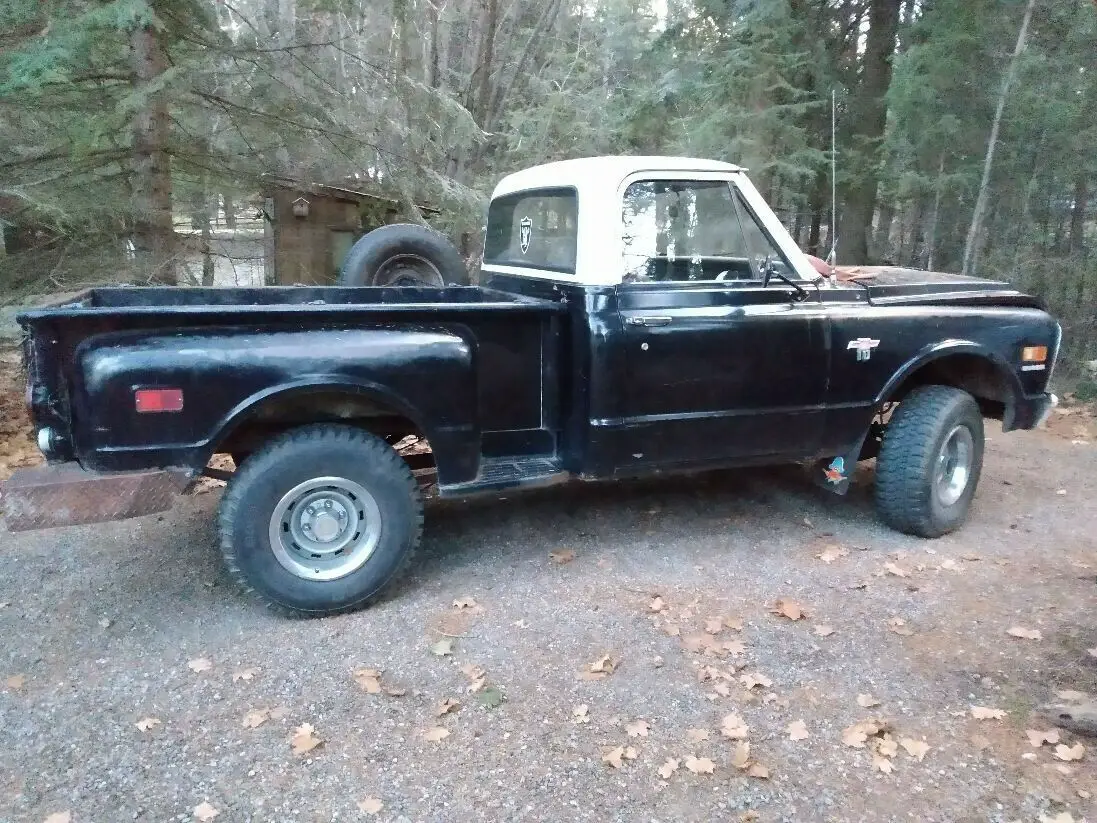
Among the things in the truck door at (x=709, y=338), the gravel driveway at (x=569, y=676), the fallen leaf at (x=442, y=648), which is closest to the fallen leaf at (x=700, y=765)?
the gravel driveway at (x=569, y=676)

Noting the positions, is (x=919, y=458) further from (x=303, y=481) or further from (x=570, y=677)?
(x=303, y=481)

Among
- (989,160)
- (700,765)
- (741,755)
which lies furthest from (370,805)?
(989,160)

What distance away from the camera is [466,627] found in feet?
12.9

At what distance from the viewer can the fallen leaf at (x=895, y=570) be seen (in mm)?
4570

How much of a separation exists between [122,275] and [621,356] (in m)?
4.90

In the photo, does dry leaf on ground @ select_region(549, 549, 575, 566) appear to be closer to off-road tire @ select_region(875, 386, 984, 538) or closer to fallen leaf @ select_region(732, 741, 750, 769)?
fallen leaf @ select_region(732, 741, 750, 769)

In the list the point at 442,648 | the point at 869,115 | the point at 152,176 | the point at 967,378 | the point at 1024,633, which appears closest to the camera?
the point at 442,648

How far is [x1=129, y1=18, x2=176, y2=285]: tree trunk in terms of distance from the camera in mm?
6770

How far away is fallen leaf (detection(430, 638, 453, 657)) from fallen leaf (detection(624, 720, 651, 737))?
91 centimetres

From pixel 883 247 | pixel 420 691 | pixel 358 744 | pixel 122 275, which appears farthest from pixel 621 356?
pixel 883 247

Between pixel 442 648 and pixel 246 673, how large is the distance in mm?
822

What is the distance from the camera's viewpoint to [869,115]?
12.0m

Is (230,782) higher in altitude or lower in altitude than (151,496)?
lower

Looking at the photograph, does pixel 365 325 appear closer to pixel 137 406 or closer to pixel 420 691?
pixel 137 406
